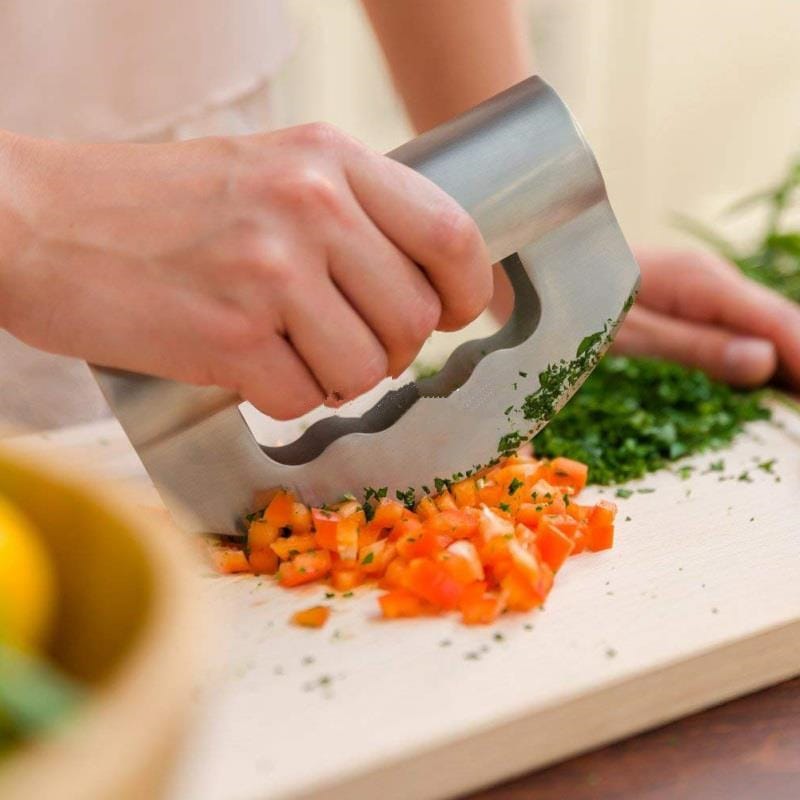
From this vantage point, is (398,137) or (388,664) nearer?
(388,664)

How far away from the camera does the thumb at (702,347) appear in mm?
1396

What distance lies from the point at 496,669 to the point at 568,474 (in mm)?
330

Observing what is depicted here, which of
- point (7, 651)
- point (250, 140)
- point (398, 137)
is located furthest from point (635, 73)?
point (7, 651)

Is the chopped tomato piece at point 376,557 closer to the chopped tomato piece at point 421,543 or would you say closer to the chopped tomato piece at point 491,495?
the chopped tomato piece at point 421,543

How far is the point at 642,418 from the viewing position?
48.9 inches

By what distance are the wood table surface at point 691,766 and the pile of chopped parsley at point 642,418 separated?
1.18 ft

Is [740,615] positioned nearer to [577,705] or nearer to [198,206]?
[577,705]

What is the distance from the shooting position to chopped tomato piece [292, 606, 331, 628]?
889 mm

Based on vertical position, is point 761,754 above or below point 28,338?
below

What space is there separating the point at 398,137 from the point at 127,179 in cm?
222

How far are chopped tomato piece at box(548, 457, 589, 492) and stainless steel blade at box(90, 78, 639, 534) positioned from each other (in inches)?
3.6

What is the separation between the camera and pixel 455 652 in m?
0.84

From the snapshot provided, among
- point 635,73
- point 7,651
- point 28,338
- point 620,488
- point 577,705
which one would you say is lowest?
point 635,73

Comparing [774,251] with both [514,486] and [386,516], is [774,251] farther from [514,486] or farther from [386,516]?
[386,516]
